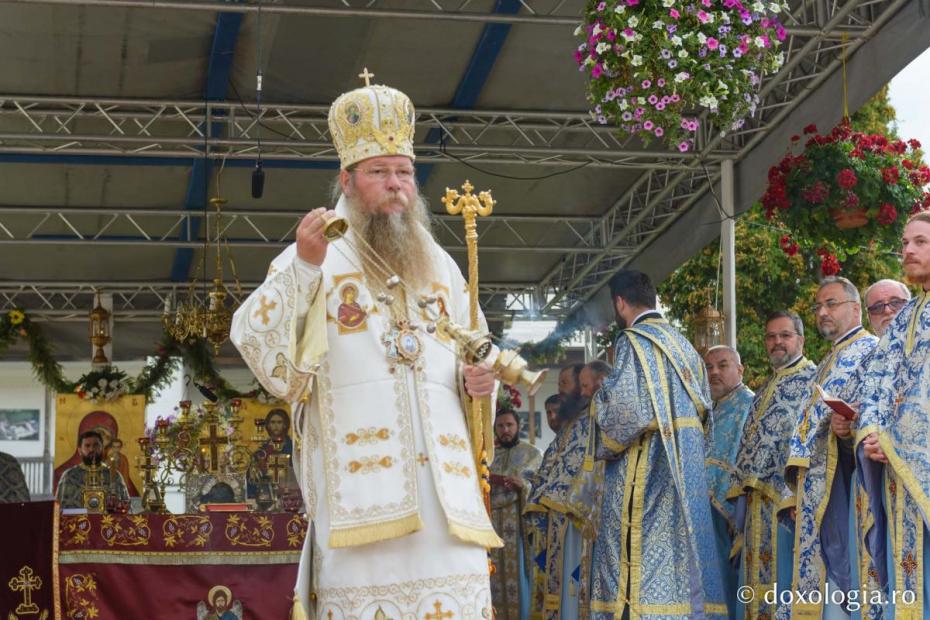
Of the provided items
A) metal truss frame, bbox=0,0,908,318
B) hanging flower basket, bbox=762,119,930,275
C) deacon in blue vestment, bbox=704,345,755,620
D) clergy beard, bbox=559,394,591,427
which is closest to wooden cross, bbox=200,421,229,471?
clergy beard, bbox=559,394,591,427

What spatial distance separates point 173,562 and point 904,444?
12.5 feet

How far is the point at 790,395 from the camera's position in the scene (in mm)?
8180

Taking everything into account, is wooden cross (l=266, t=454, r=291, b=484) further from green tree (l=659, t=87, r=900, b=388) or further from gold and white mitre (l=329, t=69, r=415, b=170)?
green tree (l=659, t=87, r=900, b=388)

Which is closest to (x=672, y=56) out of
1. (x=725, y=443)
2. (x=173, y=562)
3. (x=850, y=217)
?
(x=850, y=217)

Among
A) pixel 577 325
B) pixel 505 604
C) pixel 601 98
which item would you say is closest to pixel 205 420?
pixel 505 604

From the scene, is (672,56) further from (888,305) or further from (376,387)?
(376,387)

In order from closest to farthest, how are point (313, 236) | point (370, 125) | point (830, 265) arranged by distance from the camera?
point (313, 236), point (370, 125), point (830, 265)

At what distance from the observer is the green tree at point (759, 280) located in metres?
22.2

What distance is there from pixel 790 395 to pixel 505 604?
303 centimetres

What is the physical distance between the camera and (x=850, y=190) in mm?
9148

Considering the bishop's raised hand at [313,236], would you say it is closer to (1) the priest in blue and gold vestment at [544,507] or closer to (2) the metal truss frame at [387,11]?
(1) the priest in blue and gold vestment at [544,507]

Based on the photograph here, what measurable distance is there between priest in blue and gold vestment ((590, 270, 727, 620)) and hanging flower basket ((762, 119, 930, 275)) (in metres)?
1.83

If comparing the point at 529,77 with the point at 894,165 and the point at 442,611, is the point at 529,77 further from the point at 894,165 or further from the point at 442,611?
the point at 442,611

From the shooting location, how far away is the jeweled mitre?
4875 millimetres
